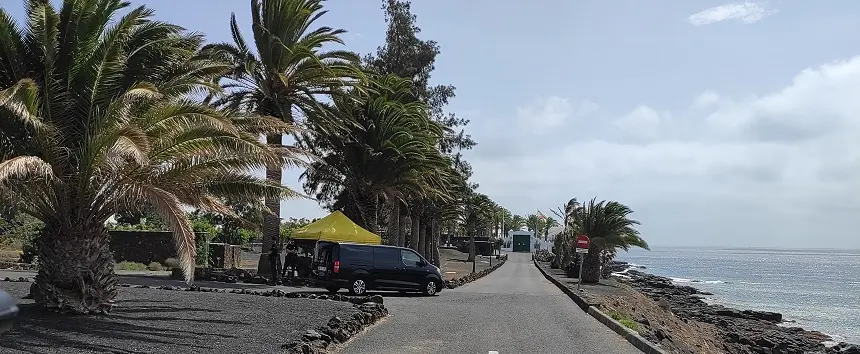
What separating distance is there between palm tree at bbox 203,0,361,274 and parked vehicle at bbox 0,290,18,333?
20394 mm

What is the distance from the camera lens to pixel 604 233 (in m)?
40.4

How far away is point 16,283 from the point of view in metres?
17.2

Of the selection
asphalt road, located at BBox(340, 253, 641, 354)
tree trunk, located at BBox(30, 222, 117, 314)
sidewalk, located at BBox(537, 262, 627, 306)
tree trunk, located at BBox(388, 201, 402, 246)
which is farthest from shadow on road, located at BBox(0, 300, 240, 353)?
tree trunk, located at BBox(388, 201, 402, 246)

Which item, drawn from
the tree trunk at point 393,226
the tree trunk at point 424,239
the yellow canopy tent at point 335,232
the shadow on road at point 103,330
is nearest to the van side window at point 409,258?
the yellow canopy tent at point 335,232

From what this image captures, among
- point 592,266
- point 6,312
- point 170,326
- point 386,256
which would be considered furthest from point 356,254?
point 592,266

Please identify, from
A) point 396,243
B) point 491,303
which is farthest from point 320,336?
point 396,243

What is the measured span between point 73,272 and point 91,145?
7.03ft

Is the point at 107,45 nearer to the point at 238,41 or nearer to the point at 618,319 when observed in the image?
the point at 618,319

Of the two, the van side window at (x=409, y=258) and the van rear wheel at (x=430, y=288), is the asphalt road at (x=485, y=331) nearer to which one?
the van side window at (x=409, y=258)

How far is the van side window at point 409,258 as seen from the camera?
24484mm

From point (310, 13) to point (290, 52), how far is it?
7.27 ft

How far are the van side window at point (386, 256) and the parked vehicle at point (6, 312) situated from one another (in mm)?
18248

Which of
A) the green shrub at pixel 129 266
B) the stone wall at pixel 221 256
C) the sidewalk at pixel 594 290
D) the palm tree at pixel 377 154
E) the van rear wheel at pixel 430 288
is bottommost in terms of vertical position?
the sidewalk at pixel 594 290

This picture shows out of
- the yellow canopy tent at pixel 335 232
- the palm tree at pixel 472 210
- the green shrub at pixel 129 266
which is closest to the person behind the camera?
the yellow canopy tent at pixel 335 232
